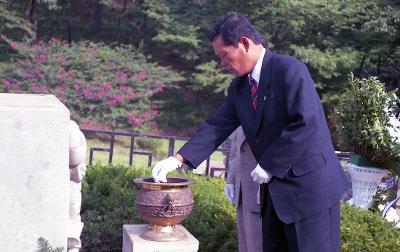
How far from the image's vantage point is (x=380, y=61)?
16.9 metres

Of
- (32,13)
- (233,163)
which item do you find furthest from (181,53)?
(233,163)

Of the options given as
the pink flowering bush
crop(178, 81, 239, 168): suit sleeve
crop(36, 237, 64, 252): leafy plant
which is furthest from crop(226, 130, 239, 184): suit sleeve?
the pink flowering bush

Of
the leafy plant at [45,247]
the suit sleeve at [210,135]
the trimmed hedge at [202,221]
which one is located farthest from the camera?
the trimmed hedge at [202,221]

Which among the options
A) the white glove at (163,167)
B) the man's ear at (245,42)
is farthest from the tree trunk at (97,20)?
the man's ear at (245,42)

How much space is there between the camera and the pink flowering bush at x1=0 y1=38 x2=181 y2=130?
14703mm

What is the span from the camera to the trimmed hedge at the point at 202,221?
4066mm

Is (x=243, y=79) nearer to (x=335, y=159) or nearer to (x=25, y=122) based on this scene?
(x=335, y=159)

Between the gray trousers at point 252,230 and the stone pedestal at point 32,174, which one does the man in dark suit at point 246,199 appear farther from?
the stone pedestal at point 32,174

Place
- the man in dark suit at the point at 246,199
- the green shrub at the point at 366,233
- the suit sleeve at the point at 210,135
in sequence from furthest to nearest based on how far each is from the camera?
the green shrub at the point at 366,233, the suit sleeve at the point at 210,135, the man in dark suit at the point at 246,199

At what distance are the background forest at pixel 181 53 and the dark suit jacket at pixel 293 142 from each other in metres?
10.8

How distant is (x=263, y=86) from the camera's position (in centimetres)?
299

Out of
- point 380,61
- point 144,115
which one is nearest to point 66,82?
point 144,115

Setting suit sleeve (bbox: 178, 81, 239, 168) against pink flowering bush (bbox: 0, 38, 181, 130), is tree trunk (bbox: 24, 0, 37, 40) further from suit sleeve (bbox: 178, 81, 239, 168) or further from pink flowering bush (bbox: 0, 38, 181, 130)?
suit sleeve (bbox: 178, 81, 239, 168)

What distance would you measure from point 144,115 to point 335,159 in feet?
41.6
